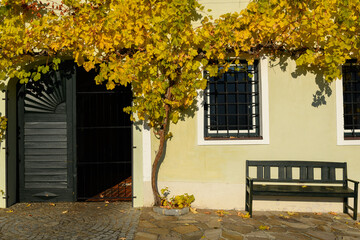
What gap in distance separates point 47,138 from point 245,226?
411 centimetres

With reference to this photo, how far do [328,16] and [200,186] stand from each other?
3.74 metres

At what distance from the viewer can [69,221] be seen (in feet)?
16.1

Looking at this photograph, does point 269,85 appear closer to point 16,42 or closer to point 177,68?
point 177,68

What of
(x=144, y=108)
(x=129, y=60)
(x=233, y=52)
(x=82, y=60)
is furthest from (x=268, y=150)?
(x=82, y=60)

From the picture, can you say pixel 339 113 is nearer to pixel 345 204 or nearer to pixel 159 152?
pixel 345 204

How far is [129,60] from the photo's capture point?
527cm

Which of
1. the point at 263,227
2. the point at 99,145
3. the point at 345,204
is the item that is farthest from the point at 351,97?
the point at 99,145

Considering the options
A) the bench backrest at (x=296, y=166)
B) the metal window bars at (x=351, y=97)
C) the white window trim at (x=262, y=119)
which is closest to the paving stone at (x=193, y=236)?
the bench backrest at (x=296, y=166)

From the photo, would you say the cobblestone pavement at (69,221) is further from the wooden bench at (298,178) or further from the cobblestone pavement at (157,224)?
the wooden bench at (298,178)

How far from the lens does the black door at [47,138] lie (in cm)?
601

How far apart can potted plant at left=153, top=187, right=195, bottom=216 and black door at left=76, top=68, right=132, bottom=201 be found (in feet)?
3.31

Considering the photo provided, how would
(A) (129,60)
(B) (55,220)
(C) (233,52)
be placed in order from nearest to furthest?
(B) (55,220)
(A) (129,60)
(C) (233,52)

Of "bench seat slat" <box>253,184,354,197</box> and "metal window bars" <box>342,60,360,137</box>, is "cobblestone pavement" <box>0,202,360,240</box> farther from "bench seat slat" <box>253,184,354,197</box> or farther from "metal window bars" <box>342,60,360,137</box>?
"metal window bars" <box>342,60,360,137</box>

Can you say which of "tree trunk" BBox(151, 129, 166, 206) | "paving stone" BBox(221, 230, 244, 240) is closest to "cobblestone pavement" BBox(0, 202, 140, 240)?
"tree trunk" BBox(151, 129, 166, 206)
